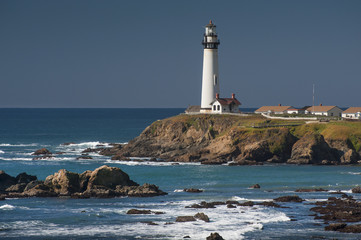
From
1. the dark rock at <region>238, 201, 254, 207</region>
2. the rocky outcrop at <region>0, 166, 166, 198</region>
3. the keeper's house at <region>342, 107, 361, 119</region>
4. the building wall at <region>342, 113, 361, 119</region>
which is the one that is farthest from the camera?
the keeper's house at <region>342, 107, 361, 119</region>

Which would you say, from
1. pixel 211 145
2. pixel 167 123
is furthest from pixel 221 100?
pixel 211 145

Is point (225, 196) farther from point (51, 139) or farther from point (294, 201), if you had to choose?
point (51, 139)

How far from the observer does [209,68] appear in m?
114

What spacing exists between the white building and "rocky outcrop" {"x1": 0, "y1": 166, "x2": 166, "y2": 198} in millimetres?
50966

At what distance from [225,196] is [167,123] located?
47.9m

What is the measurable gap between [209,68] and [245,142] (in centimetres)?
2468

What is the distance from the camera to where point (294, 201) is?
195ft

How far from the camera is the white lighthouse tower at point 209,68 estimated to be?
113 m

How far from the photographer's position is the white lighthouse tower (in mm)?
113000

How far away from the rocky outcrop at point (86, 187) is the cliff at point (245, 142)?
27687 millimetres

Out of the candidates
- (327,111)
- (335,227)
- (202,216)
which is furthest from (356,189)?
Result: (327,111)

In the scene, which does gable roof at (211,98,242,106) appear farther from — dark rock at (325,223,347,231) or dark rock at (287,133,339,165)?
dark rock at (325,223,347,231)

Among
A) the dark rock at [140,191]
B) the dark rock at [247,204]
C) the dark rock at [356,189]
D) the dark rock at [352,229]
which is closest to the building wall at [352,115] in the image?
the dark rock at [356,189]

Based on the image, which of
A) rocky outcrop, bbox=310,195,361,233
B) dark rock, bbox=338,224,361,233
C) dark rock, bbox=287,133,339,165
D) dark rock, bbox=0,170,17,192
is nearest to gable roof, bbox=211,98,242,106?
dark rock, bbox=287,133,339,165
